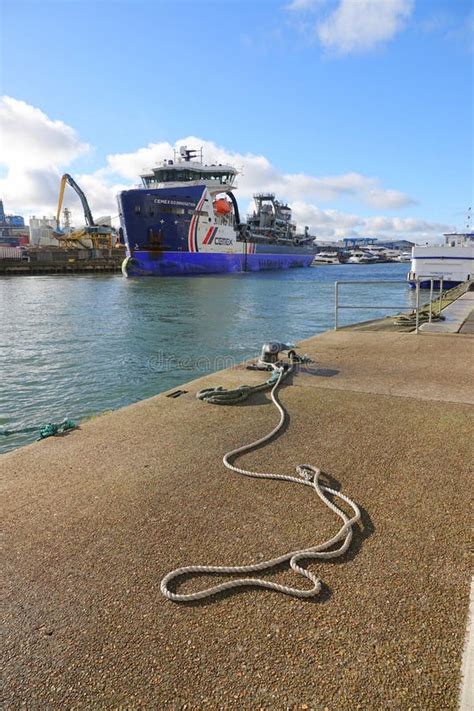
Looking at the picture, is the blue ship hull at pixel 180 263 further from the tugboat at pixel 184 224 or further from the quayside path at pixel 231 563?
the quayside path at pixel 231 563

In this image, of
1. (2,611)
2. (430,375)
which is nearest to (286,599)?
(2,611)

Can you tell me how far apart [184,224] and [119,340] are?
93.4 ft

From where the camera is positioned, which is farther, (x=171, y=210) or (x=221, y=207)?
(x=221, y=207)

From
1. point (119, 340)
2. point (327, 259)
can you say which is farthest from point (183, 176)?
point (327, 259)

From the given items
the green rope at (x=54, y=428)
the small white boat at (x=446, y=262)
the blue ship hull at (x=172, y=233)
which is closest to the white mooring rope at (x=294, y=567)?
the green rope at (x=54, y=428)

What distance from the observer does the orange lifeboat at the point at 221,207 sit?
44469 mm

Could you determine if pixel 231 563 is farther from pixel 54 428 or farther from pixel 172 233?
pixel 172 233

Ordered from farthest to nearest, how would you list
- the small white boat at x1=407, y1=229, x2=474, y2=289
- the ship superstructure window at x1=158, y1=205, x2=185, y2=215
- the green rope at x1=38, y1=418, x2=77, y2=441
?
the ship superstructure window at x1=158, y1=205, x2=185, y2=215 → the small white boat at x1=407, y1=229, x2=474, y2=289 → the green rope at x1=38, y1=418, x2=77, y2=441

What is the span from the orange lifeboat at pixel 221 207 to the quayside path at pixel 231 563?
4290 centimetres

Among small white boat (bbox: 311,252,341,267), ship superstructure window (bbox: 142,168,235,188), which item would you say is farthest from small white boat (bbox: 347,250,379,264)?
ship superstructure window (bbox: 142,168,235,188)

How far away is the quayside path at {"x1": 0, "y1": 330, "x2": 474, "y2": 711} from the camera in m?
1.51

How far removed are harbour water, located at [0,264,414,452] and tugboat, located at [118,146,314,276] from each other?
11.7 metres

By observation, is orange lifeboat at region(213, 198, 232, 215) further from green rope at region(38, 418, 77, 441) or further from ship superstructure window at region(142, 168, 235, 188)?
green rope at region(38, 418, 77, 441)

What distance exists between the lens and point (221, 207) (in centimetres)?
4478
